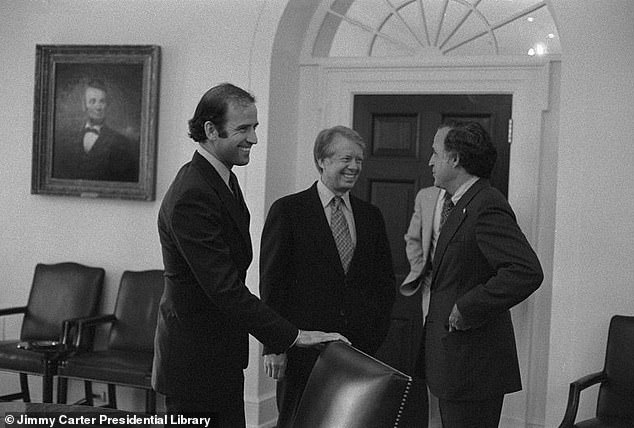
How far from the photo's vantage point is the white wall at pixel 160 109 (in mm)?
5355

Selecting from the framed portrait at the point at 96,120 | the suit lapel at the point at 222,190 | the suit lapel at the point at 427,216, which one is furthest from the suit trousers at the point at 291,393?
the framed portrait at the point at 96,120

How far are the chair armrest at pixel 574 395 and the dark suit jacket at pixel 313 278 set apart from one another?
3.47 ft

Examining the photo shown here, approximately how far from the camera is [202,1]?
550 centimetres

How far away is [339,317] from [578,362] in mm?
1627

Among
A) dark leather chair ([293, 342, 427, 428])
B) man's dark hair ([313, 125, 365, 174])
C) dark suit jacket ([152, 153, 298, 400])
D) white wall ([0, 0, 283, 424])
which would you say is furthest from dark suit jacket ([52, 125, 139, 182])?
dark leather chair ([293, 342, 427, 428])

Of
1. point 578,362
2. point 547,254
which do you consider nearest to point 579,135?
point 547,254

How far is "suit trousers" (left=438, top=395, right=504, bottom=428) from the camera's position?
3.30m

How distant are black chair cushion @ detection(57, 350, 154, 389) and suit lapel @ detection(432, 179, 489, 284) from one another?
2.13 m

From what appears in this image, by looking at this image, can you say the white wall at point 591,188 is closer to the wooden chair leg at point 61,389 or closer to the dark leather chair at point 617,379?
the dark leather chair at point 617,379

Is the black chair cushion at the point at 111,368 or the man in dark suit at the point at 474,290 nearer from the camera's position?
the man in dark suit at the point at 474,290

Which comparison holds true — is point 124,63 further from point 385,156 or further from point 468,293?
point 468,293

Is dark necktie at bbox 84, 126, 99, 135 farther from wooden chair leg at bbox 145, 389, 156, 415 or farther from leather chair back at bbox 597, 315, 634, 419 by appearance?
leather chair back at bbox 597, 315, 634, 419

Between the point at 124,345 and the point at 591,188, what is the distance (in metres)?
2.58

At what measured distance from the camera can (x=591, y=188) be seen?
15.3ft
